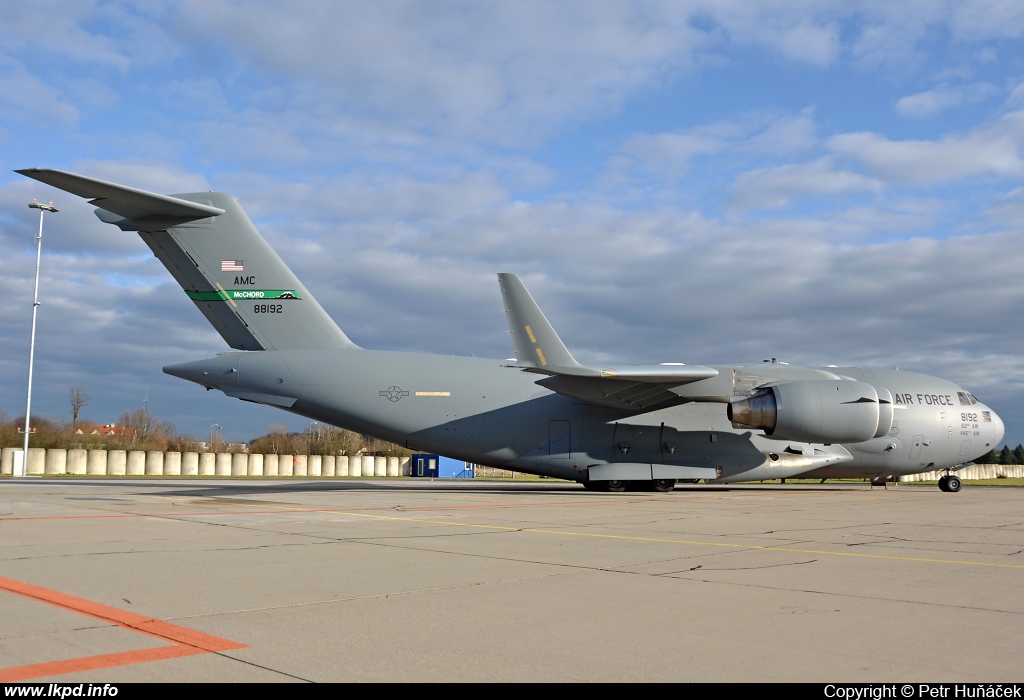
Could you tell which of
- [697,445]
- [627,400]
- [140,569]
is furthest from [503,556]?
[697,445]

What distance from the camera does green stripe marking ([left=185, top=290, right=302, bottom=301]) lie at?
60.5 ft

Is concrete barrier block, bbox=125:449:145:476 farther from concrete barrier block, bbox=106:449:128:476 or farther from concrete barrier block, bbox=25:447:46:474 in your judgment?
concrete barrier block, bbox=25:447:46:474

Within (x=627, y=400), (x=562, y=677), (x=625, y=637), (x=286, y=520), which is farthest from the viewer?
(x=627, y=400)

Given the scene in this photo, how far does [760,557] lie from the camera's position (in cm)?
712

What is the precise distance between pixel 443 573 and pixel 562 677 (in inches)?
113

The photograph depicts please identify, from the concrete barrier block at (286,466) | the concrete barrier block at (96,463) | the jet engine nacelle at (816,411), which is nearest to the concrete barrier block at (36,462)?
the concrete barrier block at (96,463)

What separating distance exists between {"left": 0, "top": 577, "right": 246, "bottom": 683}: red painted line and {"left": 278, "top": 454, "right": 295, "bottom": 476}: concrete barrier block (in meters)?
49.0

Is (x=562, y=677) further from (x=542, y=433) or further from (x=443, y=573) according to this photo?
(x=542, y=433)

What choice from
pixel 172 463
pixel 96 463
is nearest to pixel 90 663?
pixel 96 463

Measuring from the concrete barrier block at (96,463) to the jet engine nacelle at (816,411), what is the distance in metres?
38.9

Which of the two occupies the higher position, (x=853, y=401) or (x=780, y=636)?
(x=853, y=401)

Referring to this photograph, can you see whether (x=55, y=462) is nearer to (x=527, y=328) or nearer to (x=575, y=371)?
(x=527, y=328)

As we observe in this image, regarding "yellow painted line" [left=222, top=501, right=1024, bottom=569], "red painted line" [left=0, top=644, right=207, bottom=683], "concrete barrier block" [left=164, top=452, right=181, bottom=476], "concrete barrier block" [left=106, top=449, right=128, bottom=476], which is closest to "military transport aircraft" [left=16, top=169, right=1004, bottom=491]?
"yellow painted line" [left=222, top=501, right=1024, bottom=569]

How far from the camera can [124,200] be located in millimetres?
16328
